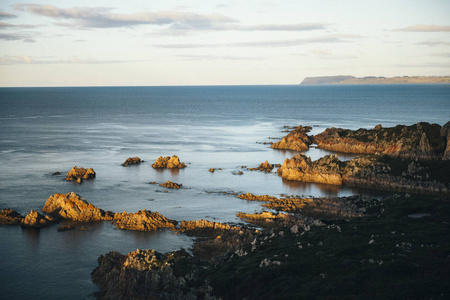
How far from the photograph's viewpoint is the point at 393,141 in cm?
12375

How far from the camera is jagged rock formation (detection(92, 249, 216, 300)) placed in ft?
141

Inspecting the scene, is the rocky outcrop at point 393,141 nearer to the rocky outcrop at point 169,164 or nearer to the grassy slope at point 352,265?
the grassy slope at point 352,265

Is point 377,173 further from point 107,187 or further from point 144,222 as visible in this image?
point 107,187

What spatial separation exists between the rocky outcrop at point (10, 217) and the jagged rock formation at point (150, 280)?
24.8 m

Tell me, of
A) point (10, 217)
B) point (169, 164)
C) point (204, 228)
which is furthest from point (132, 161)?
point (204, 228)

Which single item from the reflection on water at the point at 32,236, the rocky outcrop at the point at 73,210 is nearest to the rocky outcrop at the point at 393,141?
the rocky outcrop at the point at 73,210

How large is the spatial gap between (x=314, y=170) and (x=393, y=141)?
35696 mm

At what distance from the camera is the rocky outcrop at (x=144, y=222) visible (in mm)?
65688

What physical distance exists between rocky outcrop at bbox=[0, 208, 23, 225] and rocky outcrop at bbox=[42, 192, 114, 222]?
4723mm

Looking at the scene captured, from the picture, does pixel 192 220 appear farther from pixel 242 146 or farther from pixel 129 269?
pixel 242 146

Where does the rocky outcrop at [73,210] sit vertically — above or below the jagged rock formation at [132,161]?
below

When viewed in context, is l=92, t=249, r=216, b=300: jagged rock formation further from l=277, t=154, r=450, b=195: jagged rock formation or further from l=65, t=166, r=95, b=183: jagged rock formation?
l=277, t=154, r=450, b=195: jagged rock formation

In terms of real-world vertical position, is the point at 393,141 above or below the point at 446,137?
below

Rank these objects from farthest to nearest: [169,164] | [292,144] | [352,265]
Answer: [292,144] < [169,164] < [352,265]
